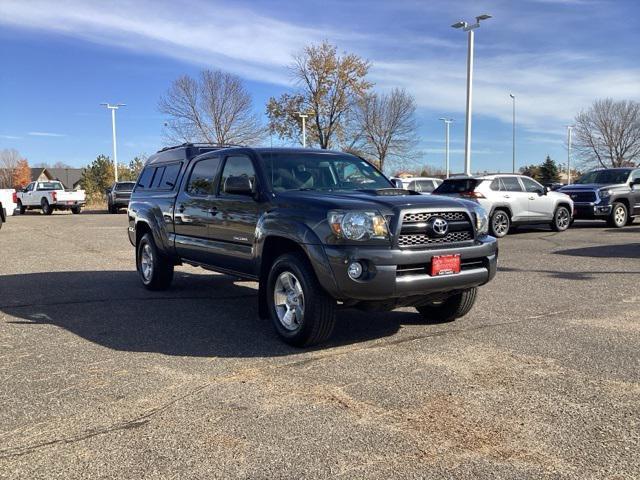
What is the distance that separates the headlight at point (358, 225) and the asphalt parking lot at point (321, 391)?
3.37 ft

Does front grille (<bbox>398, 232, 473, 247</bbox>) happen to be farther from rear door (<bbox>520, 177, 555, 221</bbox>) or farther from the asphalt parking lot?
rear door (<bbox>520, 177, 555, 221</bbox>)

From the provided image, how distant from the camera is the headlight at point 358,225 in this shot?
465cm

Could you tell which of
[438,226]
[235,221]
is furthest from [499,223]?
[438,226]

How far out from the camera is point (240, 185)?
550 cm

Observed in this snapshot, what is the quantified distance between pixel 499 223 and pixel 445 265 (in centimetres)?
1107

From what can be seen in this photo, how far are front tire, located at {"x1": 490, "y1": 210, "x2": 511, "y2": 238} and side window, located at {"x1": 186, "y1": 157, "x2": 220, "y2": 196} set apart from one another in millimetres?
10071

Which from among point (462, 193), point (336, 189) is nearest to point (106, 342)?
point (336, 189)

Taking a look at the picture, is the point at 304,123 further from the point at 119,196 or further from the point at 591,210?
the point at 591,210

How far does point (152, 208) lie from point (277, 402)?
16.0ft

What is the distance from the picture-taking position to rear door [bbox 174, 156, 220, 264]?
652 cm

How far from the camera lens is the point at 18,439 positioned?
335cm

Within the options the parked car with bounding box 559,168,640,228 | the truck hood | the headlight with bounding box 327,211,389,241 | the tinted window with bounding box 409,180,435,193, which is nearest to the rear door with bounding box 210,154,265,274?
the truck hood

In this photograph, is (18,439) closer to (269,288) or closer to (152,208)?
(269,288)

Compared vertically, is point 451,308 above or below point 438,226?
below
